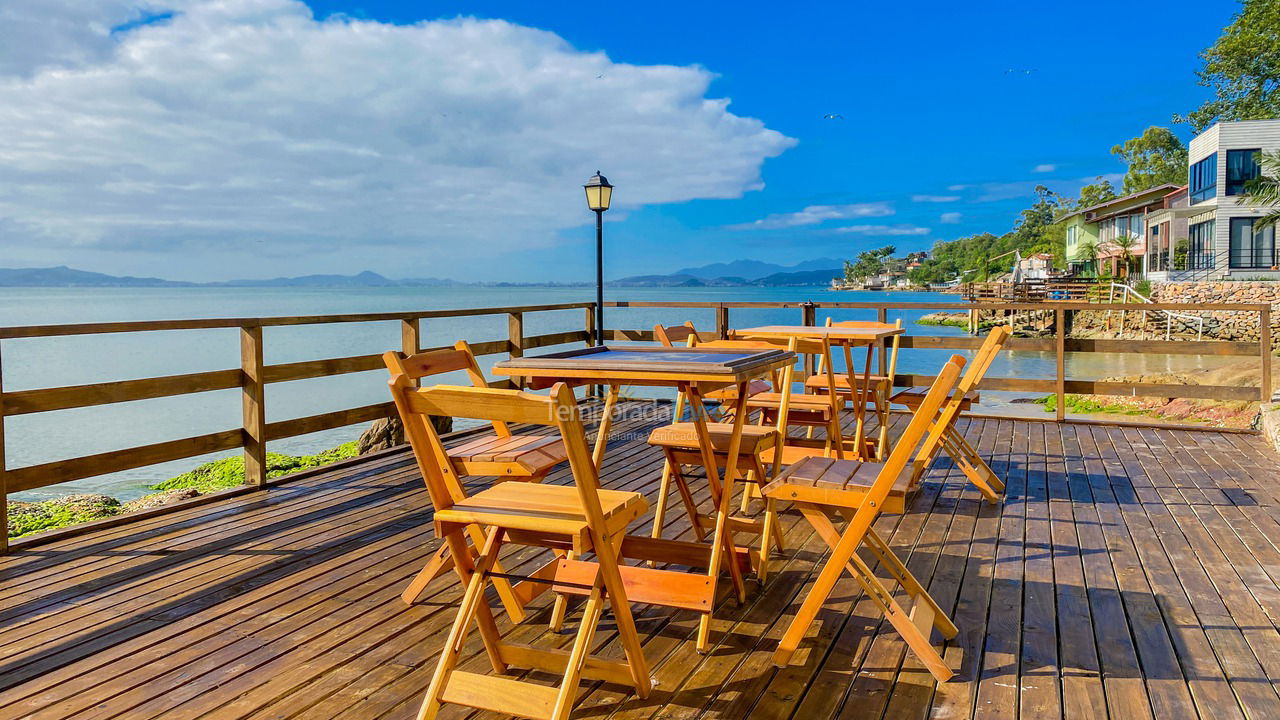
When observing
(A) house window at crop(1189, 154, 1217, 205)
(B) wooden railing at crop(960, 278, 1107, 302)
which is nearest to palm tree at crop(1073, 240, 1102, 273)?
(B) wooden railing at crop(960, 278, 1107, 302)

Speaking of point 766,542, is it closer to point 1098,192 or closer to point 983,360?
point 983,360

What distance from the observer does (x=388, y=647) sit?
2342 millimetres

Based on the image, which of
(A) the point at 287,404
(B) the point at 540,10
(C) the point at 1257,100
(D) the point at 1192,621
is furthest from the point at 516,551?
(C) the point at 1257,100

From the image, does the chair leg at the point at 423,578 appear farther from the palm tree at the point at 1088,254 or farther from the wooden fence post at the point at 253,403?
the palm tree at the point at 1088,254

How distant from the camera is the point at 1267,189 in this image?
76.9 ft

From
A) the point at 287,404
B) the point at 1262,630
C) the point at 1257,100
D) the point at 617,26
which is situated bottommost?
the point at 287,404

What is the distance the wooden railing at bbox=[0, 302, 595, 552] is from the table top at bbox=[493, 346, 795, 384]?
1.91 metres

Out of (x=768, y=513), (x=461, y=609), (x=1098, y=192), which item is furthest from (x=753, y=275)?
(x=461, y=609)

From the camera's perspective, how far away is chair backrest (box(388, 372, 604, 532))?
1.62 meters

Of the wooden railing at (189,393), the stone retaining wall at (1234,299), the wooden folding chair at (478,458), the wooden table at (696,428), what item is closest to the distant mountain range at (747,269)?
the stone retaining wall at (1234,299)

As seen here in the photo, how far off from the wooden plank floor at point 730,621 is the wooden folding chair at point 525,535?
0.58ft

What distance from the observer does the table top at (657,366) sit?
2432 mm

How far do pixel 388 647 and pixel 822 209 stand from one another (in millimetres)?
89070

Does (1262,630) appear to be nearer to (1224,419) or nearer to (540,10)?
(1224,419)
